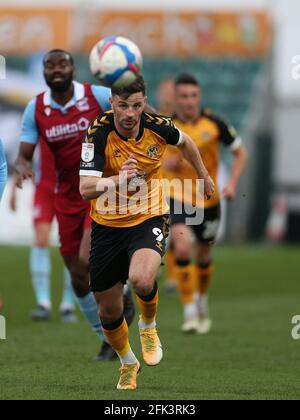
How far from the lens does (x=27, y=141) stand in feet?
33.3

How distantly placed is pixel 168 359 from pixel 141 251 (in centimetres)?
226

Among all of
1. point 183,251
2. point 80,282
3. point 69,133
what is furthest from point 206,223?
point 69,133

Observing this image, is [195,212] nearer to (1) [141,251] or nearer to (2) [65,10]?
(1) [141,251]

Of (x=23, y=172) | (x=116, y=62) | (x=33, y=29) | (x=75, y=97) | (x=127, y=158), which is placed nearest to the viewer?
(x=127, y=158)

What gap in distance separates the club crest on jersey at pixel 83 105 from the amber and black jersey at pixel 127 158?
1634 millimetres

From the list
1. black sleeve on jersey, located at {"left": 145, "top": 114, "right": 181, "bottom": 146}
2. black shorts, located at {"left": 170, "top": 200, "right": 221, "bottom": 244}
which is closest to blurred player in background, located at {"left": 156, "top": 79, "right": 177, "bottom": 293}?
black shorts, located at {"left": 170, "top": 200, "right": 221, "bottom": 244}

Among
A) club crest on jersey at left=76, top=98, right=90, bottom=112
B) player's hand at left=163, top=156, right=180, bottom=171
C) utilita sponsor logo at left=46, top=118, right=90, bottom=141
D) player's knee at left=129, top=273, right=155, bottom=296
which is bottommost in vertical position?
player's knee at left=129, top=273, right=155, bottom=296

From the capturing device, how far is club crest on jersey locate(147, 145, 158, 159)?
8.43m

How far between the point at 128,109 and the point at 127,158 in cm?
37

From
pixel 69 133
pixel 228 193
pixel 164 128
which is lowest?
pixel 228 193

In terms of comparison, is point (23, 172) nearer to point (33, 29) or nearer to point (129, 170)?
point (129, 170)

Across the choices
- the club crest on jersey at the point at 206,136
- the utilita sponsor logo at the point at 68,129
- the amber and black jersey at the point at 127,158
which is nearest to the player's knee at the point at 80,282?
the utilita sponsor logo at the point at 68,129

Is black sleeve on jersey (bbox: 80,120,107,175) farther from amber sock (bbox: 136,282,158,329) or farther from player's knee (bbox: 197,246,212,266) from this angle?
player's knee (bbox: 197,246,212,266)

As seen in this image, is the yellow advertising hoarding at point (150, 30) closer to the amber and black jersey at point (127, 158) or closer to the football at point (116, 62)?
the football at point (116, 62)
